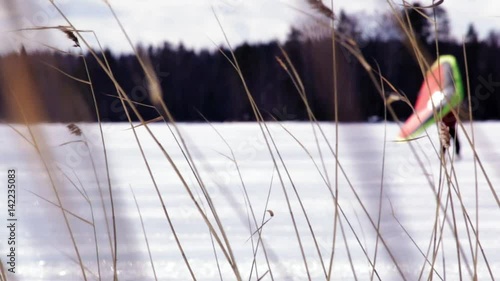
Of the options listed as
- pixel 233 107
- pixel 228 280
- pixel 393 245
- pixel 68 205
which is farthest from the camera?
pixel 233 107

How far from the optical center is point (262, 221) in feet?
4.15

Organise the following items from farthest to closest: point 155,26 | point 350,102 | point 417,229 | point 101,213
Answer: point 155,26 < point 417,229 < point 101,213 < point 350,102

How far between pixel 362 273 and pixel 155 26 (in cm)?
2226

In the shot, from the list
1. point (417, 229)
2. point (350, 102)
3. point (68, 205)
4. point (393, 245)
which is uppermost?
point (350, 102)

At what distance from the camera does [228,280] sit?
2398mm

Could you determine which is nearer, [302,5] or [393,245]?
[302,5]

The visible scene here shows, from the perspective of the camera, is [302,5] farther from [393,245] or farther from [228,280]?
[228,280]

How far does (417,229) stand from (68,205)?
239 centimetres

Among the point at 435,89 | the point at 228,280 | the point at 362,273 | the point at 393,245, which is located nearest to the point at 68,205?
the point at 393,245

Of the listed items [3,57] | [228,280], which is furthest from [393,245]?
[228,280]

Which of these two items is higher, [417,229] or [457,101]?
[457,101]

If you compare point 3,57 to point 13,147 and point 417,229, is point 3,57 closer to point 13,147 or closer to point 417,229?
point 13,147

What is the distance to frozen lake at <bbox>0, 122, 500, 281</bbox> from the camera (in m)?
1.15

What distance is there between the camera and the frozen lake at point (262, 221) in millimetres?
1154
